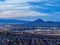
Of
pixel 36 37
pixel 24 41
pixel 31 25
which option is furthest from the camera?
pixel 31 25

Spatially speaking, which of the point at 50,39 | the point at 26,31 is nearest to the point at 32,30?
the point at 26,31

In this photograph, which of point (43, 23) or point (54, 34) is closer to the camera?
point (54, 34)

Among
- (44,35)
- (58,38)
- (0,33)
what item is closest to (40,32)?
(44,35)

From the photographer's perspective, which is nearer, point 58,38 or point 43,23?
point 58,38

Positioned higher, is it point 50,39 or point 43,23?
point 43,23

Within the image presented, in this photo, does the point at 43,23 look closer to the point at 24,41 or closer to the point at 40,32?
the point at 40,32

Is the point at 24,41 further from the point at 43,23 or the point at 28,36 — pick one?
the point at 43,23

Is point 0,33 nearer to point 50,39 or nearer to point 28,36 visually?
point 28,36

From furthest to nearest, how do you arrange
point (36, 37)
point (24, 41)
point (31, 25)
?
point (31, 25) < point (36, 37) < point (24, 41)
